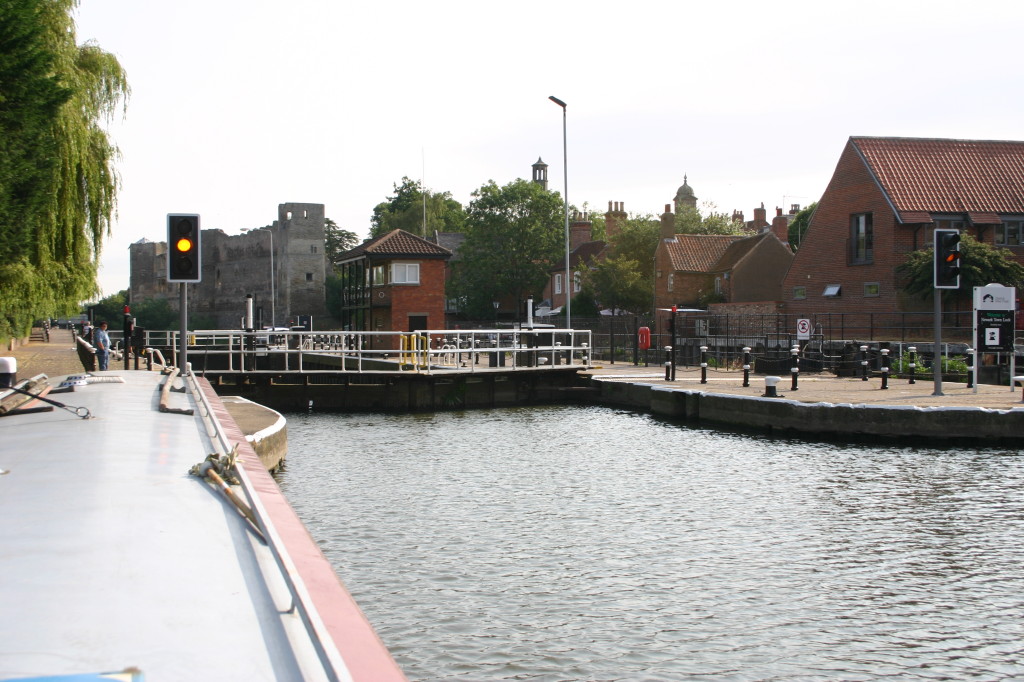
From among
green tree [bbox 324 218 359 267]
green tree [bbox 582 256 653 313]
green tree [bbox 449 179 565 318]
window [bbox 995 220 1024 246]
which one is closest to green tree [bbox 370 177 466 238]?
green tree [bbox 324 218 359 267]

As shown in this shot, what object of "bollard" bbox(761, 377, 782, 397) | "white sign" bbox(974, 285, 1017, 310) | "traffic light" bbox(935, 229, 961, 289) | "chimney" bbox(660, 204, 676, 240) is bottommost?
"bollard" bbox(761, 377, 782, 397)

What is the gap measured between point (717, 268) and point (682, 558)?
175 ft

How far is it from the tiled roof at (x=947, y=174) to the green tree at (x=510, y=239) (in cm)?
3021

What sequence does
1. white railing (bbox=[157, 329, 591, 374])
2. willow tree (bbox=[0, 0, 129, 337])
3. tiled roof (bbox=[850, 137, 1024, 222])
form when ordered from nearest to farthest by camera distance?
willow tree (bbox=[0, 0, 129, 337]) → white railing (bbox=[157, 329, 591, 374]) → tiled roof (bbox=[850, 137, 1024, 222])

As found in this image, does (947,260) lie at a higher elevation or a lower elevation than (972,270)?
lower

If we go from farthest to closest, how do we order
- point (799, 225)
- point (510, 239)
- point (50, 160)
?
point (799, 225)
point (510, 239)
point (50, 160)

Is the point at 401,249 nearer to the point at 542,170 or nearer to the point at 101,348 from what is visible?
the point at 101,348

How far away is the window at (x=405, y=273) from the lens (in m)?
49.1

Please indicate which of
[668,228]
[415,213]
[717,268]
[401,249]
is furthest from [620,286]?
[415,213]

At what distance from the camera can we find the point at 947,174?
4347cm

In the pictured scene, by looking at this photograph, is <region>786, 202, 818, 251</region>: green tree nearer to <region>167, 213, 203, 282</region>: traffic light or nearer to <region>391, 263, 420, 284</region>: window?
<region>391, 263, 420, 284</region>: window

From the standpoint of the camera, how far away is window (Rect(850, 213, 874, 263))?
43000 millimetres

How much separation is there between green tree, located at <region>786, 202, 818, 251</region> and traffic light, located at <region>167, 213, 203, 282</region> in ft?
220

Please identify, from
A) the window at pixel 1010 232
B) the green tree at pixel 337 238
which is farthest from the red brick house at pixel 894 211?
the green tree at pixel 337 238
